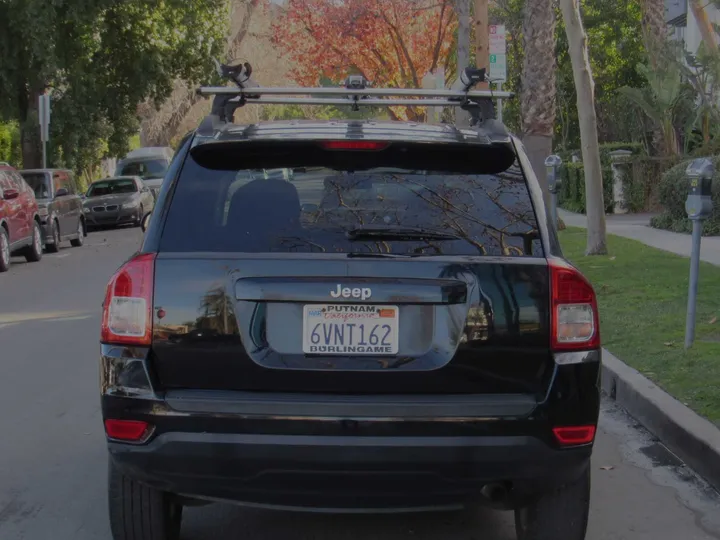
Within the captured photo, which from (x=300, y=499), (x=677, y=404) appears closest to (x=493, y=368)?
(x=300, y=499)

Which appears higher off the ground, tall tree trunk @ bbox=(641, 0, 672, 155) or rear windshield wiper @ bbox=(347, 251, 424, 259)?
tall tree trunk @ bbox=(641, 0, 672, 155)

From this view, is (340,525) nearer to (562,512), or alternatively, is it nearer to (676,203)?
(562,512)

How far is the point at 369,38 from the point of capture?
39312mm

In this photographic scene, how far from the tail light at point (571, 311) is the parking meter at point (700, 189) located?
396cm

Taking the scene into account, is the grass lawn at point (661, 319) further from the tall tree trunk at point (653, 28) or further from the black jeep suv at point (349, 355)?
the tall tree trunk at point (653, 28)

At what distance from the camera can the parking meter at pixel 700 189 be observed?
781cm

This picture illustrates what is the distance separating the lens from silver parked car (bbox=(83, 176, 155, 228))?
98.9ft

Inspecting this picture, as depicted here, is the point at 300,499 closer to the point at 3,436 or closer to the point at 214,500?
the point at 214,500

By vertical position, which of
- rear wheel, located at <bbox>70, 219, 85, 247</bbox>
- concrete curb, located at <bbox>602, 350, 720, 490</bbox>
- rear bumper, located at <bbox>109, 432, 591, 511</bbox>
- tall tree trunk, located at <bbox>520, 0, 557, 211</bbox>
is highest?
tall tree trunk, located at <bbox>520, 0, 557, 211</bbox>

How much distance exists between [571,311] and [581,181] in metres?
23.7

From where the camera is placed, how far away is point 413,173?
435cm

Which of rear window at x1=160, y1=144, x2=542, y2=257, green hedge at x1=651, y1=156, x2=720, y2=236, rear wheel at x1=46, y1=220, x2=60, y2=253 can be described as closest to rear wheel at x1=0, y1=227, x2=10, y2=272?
rear wheel at x1=46, y1=220, x2=60, y2=253

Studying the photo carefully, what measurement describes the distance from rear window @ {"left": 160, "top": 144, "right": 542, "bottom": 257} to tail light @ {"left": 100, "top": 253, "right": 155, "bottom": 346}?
12cm

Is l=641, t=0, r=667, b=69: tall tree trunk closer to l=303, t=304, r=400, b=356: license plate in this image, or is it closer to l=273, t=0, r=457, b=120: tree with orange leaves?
l=273, t=0, r=457, b=120: tree with orange leaves
